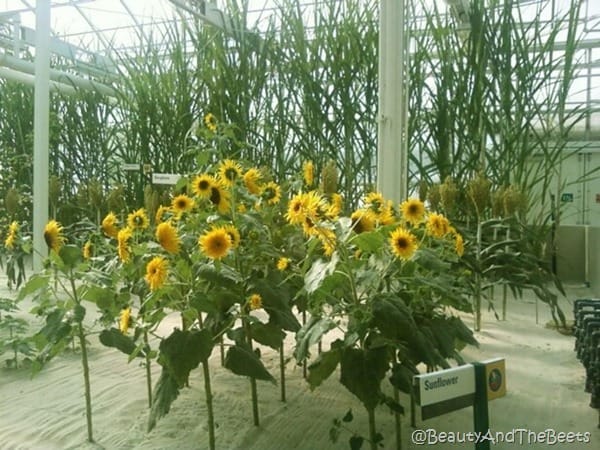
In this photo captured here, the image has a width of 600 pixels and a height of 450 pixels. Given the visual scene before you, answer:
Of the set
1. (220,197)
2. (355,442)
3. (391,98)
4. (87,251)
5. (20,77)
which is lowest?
(355,442)

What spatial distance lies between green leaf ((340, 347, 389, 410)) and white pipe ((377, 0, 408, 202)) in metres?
1.33

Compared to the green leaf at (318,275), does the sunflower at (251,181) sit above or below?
above

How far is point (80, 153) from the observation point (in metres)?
4.04

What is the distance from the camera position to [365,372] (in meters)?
0.95

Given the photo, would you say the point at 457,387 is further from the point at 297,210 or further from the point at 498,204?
the point at 498,204

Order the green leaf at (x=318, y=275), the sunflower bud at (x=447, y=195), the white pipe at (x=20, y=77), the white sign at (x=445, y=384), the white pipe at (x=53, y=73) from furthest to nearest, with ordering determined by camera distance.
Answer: the white pipe at (x=53, y=73) → the white pipe at (x=20, y=77) → the sunflower bud at (x=447, y=195) → the green leaf at (x=318, y=275) → the white sign at (x=445, y=384)

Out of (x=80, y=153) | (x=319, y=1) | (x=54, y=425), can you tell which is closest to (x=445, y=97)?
(x=319, y=1)

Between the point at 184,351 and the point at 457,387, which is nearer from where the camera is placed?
the point at 457,387

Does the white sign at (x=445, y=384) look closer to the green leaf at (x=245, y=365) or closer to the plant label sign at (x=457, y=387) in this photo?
the plant label sign at (x=457, y=387)

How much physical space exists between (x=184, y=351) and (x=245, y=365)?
13 cm

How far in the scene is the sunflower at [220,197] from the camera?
1.13 metres

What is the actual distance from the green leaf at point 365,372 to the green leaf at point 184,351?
244 mm

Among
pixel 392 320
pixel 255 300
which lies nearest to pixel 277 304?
pixel 255 300

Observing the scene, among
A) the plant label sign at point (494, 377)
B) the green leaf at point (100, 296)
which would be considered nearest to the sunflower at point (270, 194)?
the green leaf at point (100, 296)
